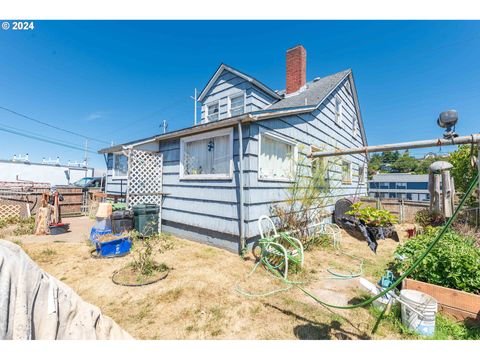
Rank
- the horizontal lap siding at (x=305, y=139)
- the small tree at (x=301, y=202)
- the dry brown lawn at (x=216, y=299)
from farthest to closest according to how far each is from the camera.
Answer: the small tree at (x=301, y=202) < the horizontal lap siding at (x=305, y=139) < the dry brown lawn at (x=216, y=299)

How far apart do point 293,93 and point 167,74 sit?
10757mm

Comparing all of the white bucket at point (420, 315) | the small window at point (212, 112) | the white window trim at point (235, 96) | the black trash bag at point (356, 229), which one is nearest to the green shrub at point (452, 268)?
the white bucket at point (420, 315)

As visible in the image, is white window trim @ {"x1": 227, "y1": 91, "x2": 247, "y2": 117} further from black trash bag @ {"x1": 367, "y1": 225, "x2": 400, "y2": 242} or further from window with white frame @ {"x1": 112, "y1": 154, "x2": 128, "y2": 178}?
black trash bag @ {"x1": 367, "y1": 225, "x2": 400, "y2": 242}

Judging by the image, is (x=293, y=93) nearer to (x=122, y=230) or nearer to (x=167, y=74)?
(x=122, y=230)

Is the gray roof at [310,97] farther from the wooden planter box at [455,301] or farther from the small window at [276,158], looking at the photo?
the wooden planter box at [455,301]

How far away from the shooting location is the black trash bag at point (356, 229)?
6214mm

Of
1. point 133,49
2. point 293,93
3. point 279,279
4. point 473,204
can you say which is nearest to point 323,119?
point 293,93

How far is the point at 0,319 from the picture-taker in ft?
3.60

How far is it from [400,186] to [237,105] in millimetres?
34074

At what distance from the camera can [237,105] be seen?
1033 cm

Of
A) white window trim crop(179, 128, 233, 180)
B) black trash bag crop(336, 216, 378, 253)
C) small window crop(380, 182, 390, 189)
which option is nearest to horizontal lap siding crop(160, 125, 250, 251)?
white window trim crop(179, 128, 233, 180)

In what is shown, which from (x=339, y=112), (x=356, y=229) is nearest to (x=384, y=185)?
(x=339, y=112)

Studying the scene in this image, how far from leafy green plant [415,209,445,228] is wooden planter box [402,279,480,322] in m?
5.82

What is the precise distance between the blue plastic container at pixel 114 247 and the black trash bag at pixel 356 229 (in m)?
6.59
